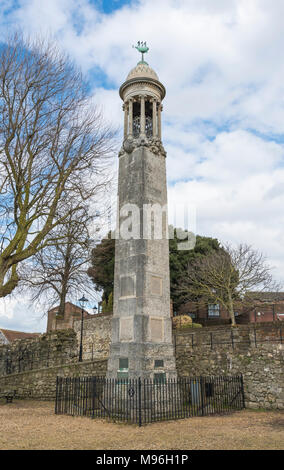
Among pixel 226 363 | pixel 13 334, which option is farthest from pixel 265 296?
pixel 13 334

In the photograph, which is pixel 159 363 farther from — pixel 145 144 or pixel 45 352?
pixel 45 352

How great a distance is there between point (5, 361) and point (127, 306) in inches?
653

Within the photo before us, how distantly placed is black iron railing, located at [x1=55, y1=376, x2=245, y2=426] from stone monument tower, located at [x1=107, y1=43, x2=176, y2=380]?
0.53m

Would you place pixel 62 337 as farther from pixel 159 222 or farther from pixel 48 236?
pixel 159 222

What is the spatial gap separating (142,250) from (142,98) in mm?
6765

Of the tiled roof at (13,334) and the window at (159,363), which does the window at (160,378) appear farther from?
the tiled roof at (13,334)

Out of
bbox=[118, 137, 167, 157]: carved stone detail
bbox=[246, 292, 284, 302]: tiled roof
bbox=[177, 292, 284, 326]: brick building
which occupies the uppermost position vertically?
bbox=[118, 137, 167, 157]: carved stone detail

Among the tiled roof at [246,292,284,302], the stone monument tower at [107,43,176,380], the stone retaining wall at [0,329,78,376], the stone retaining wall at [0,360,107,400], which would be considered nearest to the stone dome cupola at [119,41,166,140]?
the stone monument tower at [107,43,176,380]

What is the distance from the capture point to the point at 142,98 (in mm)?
14734

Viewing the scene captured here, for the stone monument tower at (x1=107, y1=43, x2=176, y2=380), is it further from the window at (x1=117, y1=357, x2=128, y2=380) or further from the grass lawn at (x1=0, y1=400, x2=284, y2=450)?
the grass lawn at (x1=0, y1=400, x2=284, y2=450)

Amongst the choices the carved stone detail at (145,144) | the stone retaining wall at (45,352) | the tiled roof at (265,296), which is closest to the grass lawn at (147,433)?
the carved stone detail at (145,144)

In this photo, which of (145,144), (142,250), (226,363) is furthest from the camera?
(145,144)

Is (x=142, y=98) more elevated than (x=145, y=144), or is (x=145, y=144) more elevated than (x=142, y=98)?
(x=142, y=98)

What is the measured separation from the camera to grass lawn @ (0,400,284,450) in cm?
732
